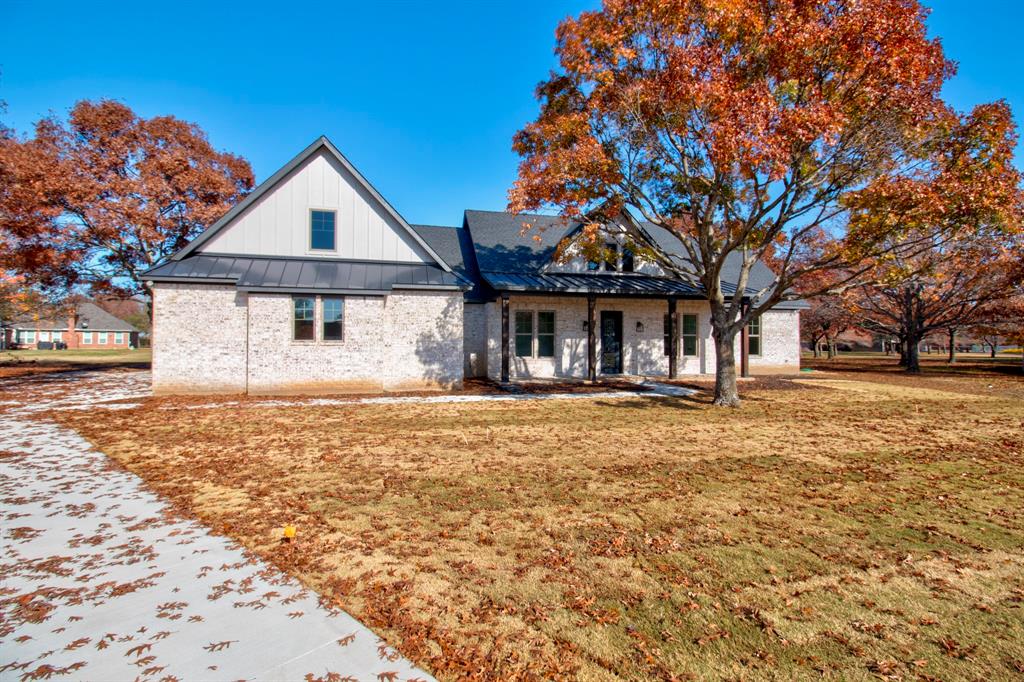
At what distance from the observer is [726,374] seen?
550 inches

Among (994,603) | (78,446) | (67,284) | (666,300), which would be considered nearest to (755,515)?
(994,603)

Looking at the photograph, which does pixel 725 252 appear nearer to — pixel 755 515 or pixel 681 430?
pixel 681 430

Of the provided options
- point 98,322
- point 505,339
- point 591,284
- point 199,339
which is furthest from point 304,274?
point 98,322

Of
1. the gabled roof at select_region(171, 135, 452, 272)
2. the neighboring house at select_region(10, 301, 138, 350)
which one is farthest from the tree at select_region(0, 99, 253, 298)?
the neighboring house at select_region(10, 301, 138, 350)

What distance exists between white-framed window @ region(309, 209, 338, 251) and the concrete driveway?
1160 centimetres

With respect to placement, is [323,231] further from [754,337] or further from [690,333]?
[754,337]

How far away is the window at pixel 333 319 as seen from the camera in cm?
1596

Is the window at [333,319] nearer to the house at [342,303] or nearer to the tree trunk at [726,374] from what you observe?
the house at [342,303]

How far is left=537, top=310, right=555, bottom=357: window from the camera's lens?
20.4 meters

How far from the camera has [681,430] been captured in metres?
10.4

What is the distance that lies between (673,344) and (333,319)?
12.7 m

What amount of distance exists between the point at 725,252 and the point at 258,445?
1127cm

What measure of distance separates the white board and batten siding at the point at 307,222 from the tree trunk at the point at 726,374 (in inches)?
401

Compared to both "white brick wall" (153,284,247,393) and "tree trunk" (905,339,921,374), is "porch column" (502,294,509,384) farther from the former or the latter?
"tree trunk" (905,339,921,374)
